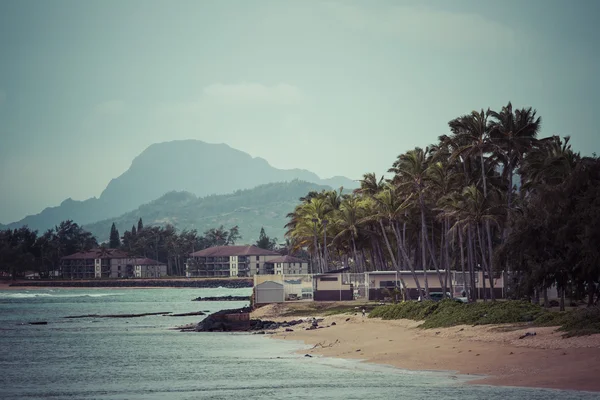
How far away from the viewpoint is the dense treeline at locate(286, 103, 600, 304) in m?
45.4

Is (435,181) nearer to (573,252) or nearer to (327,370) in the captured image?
(573,252)

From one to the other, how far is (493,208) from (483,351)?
109ft

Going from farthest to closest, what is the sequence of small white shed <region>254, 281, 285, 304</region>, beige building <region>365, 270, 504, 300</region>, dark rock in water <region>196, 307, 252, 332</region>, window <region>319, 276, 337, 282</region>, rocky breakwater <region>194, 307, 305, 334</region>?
small white shed <region>254, 281, 285, 304</region> < window <region>319, 276, 337, 282</region> < beige building <region>365, 270, 504, 300</region> < dark rock in water <region>196, 307, 252, 332</region> < rocky breakwater <region>194, 307, 305, 334</region>

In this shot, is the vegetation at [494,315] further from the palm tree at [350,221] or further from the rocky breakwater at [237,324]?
the palm tree at [350,221]

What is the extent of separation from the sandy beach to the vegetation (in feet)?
2.92

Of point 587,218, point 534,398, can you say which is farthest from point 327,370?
point 587,218

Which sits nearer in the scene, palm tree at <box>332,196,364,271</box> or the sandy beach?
the sandy beach

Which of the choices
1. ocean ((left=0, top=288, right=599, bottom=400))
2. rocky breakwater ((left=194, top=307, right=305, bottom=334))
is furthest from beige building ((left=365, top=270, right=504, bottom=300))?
ocean ((left=0, top=288, right=599, bottom=400))

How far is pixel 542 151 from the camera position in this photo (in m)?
69.3

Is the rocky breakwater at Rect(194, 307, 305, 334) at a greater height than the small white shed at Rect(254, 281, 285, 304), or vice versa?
the small white shed at Rect(254, 281, 285, 304)

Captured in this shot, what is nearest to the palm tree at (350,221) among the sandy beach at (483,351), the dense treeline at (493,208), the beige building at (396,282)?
the dense treeline at (493,208)

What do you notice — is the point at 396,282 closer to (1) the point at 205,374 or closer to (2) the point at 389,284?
(2) the point at 389,284

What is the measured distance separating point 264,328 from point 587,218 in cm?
3323

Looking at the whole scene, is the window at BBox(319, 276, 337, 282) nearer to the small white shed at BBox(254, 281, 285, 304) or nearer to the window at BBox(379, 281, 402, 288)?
the small white shed at BBox(254, 281, 285, 304)
